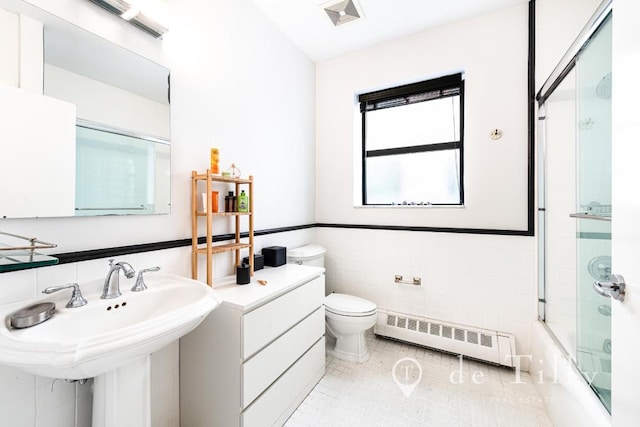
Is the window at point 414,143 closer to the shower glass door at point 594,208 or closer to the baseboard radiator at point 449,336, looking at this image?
the shower glass door at point 594,208

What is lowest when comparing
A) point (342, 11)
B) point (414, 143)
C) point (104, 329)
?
point (104, 329)

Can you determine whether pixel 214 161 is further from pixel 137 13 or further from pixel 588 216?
pixel 588 216

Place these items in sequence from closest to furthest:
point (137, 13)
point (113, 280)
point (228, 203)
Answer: point (113, 280), point (137, 13), point (228, 203)

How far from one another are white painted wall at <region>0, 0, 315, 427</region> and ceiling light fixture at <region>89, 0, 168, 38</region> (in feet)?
0.12

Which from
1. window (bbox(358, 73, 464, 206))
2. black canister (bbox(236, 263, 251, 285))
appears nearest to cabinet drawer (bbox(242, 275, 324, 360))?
black canister (bbox(236, 263, 251, 285))

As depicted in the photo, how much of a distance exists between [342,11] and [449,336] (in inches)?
103

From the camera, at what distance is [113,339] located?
0.73 meters

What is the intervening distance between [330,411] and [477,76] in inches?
101

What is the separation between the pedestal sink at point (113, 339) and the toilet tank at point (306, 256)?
1026 millimetres

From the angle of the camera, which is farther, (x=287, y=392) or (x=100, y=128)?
(x=287, y=392)

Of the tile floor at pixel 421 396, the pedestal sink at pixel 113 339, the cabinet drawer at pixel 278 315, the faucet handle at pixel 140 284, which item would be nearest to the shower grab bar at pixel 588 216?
the tile floor at pixel 421 396
